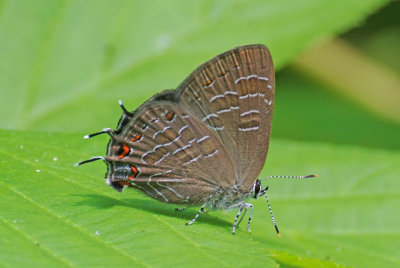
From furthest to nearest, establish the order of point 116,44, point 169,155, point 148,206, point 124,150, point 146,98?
point 116,44, point 146,98, point 169,155, point 124,150, point 148,206

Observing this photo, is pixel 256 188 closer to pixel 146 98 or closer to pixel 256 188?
pixel 256 188

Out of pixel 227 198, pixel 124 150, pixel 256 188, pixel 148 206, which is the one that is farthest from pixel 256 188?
pixel 124 150

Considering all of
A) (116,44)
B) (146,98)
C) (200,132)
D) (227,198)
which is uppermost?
(116,44)

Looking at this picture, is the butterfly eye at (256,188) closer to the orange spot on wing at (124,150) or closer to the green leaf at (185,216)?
the green leaf at (185,216)

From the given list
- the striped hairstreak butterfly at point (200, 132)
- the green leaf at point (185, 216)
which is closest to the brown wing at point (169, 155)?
the striped hairstreak butterfly at point (200, 132)

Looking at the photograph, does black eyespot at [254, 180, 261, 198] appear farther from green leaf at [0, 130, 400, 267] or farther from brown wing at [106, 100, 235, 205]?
Result: green leaf at [0, 130, 400, 267]

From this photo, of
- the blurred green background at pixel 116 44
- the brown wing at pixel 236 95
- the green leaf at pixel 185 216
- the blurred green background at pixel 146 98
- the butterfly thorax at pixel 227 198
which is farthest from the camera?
the blurred green background at pixel 116 44

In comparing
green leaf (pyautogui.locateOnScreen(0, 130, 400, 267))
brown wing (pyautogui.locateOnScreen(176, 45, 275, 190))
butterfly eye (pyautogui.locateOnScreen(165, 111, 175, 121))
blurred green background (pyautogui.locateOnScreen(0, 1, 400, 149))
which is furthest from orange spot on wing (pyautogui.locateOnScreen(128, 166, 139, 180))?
blurred green background (pyautogui.locateOnScreen(0, 1, 400, 149))
